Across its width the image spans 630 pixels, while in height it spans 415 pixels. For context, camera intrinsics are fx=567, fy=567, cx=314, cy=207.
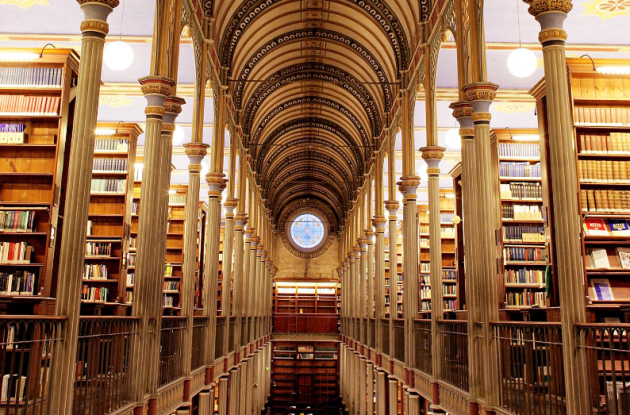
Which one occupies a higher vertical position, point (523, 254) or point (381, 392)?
point (523, 254)

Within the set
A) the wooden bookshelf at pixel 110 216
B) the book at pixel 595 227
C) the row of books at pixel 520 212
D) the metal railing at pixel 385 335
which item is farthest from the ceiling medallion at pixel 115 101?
the book at pixel 595 227

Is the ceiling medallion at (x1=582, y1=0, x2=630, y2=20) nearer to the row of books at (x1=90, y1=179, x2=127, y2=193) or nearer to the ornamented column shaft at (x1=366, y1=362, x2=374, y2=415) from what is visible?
the row of books at (x1=90, y1=179, x2=127, y2=193)

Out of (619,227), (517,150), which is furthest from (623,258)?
(517,150)

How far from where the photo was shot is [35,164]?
7.29 metres

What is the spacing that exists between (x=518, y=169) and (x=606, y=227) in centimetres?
318

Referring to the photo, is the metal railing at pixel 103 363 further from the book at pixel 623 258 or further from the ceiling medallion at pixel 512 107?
the ceiling medallion at pixel 512 107

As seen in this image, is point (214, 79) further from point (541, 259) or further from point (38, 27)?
point (541, 259)

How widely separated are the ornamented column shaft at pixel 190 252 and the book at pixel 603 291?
558 centimetres

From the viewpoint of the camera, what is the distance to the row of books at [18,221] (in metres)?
7.08

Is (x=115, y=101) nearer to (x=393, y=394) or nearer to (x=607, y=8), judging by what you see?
(x=393, y=394)

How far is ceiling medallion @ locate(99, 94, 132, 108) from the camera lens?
504 inches

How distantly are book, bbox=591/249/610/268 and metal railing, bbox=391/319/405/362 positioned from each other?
528cm

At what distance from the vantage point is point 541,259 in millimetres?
9781

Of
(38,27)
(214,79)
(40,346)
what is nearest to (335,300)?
(214,79)
